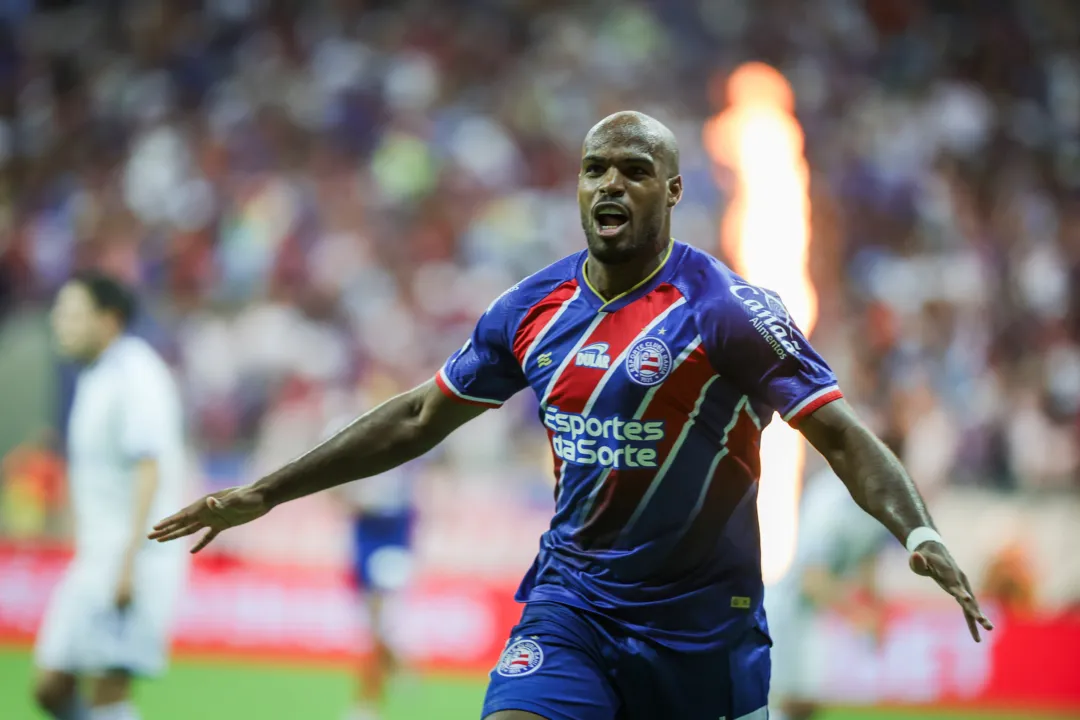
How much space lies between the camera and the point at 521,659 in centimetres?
438

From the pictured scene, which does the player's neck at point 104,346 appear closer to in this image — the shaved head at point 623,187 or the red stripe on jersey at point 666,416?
the shaved head at point 623,187

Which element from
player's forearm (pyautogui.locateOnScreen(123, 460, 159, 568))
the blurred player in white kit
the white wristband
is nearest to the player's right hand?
the white wristband

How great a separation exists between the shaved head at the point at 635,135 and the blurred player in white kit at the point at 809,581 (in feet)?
12.9

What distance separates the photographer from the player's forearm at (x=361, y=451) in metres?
4.77

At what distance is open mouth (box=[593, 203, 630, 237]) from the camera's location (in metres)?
4.46

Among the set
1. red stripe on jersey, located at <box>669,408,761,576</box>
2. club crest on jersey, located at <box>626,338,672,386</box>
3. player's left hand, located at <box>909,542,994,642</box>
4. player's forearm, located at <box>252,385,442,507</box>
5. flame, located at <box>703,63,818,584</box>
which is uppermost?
flame, located at <box>703,63,818,584</box>

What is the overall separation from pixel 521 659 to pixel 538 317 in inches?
43.8

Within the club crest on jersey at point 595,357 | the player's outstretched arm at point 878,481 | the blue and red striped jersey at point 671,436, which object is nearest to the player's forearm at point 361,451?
the blue and red striped jersey at point 671,436

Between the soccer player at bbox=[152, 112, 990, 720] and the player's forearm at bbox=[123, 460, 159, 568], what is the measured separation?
276cm

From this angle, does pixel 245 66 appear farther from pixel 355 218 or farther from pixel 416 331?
pixel 416 331

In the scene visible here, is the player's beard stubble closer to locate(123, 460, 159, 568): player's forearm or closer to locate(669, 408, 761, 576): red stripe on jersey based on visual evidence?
locate(669, 408, 761, 576): red stripe on jersey

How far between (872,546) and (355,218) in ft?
29.5

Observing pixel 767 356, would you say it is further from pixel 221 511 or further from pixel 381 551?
pixel 381 551

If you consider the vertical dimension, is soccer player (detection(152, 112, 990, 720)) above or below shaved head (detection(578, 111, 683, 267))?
below
